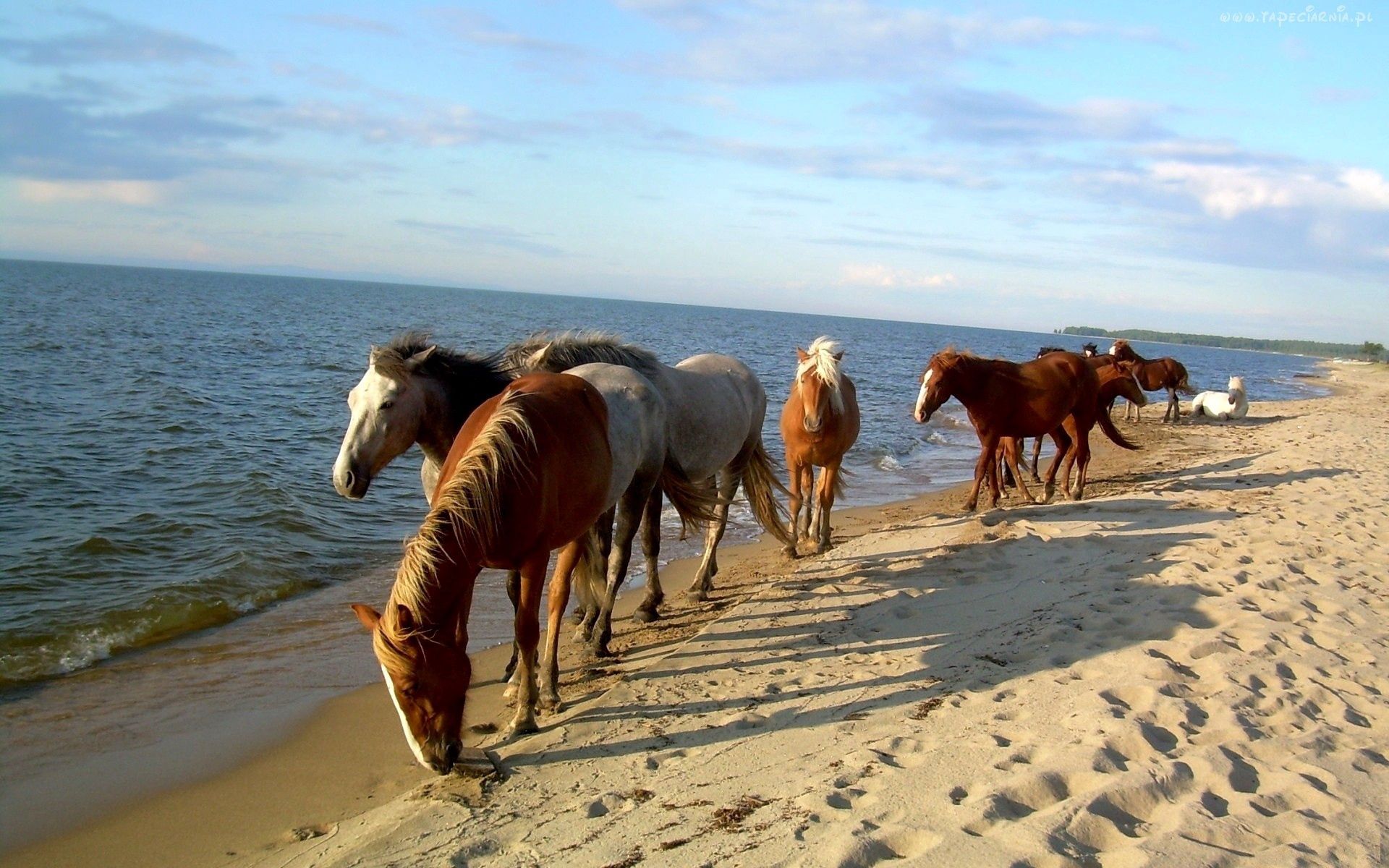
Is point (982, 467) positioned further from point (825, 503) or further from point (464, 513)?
point (464, 513)

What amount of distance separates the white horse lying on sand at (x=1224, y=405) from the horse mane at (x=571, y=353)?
70.7 feet

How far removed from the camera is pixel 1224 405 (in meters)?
23.1

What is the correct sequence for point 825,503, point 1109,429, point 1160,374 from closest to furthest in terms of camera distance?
1. point 825,503
2. point 1109,429
3. point 1160,374

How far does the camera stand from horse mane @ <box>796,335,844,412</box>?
8.14 m

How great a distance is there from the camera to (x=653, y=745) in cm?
411

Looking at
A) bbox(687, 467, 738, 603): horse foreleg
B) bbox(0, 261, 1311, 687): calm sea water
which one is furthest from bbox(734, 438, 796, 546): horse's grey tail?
bbox(0, 261, 1311, 687): calm sea water

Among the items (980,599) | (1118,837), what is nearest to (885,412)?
(980,599)

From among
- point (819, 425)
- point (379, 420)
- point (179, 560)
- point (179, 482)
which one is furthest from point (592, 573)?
point (179, 482)

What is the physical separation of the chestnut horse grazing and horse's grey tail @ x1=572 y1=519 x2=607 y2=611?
302mm

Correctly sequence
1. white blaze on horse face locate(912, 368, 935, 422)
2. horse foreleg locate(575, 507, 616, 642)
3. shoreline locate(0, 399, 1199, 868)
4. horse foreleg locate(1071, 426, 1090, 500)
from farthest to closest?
1. horse foreleg locate(1071, 426, 1090, 500)
2. white blaze on horse face locate(912, 368, 935, 422)
3. horse foreleg locate(575, 507, 616, 642)
4. shoreline locate(0, 399, 1199, 868)

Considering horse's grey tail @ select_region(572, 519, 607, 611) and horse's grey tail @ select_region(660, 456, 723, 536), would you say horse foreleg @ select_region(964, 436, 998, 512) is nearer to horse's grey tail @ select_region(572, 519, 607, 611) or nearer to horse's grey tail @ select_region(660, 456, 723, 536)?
horse's grey tail @ select_region(660, 456, 723, 536)

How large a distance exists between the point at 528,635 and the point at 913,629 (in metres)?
2.75

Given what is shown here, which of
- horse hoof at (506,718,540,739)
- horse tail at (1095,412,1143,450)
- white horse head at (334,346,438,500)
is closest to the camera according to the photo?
horse hoof at (506,718,540,739)

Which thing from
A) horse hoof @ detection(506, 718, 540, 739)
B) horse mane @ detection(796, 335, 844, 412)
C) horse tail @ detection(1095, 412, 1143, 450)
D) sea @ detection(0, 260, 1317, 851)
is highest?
horse mane @ detection(796, 335, 844, 412)
